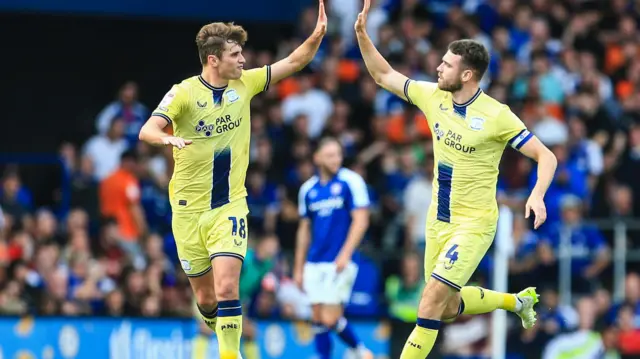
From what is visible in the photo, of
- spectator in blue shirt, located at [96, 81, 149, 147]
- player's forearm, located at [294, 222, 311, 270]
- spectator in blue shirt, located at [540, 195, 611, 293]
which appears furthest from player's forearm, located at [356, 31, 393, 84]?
spectator in blue shirt, located at [96, 81, 149, 147]

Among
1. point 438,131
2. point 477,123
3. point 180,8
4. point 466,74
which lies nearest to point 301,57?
point 438,131

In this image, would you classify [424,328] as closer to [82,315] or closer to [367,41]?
[367,41]

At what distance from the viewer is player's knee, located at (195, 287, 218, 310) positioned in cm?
1272

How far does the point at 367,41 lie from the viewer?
41.9ft

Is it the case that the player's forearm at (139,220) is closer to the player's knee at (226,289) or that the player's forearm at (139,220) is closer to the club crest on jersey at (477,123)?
the player's knee at (226,289)

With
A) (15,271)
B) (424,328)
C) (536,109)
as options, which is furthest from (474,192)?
(536,109)

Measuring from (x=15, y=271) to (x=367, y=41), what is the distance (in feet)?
22.6

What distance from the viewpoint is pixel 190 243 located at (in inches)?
490

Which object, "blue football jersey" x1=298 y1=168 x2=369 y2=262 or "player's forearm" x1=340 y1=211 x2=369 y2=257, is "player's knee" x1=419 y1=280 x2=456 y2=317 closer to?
"player's forearm" x1=340 y1=211 x2=369 y2=257

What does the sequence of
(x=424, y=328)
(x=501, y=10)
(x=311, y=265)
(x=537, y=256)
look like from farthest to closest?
(x=501, y=10) < (x=537, y=256) < (x=311, y=265) < (x=424, y=328)

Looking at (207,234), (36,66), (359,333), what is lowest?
(359,333)

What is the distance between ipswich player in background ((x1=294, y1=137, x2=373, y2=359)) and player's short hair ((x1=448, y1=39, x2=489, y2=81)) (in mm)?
3631

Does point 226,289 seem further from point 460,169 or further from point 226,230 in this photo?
point 460,169

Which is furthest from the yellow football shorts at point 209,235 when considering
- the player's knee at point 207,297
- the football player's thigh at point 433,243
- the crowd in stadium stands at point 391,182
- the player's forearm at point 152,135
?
the crowd in stadium stands at point 391,182
